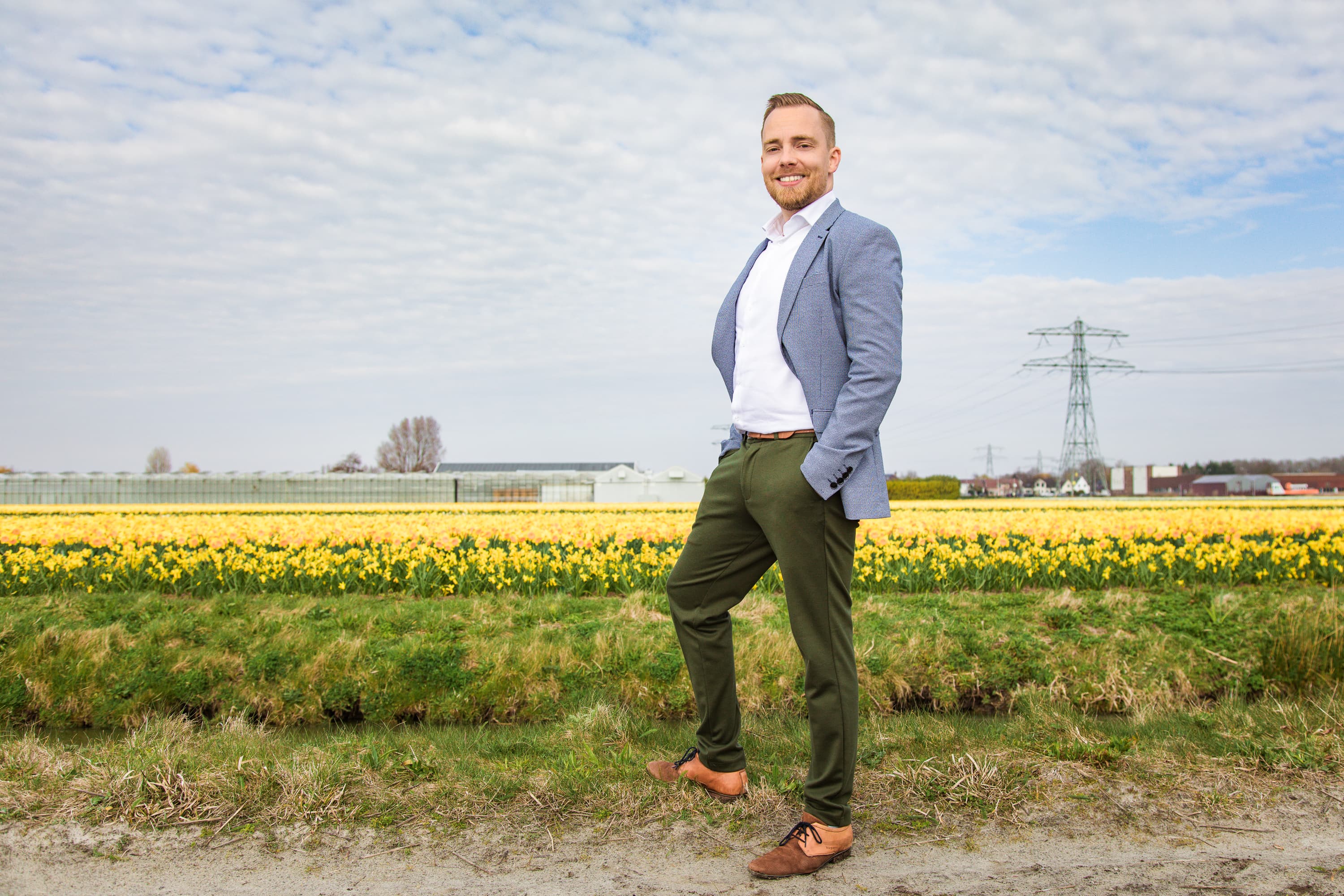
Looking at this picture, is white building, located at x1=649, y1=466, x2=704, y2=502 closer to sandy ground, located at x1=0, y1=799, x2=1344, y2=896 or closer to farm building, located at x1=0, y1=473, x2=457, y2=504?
farm building, located at x1=0, y1=473, x2=457, y2=504

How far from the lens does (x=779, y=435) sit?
2.57 metres

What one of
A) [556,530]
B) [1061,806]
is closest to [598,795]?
[1061,806]

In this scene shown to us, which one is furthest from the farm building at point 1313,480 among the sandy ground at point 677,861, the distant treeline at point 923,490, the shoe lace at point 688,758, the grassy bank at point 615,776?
the shoe lace at point 688,758

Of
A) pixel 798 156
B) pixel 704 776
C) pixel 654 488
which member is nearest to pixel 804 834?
pixel 704 776

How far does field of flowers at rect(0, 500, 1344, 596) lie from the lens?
25.3 feet

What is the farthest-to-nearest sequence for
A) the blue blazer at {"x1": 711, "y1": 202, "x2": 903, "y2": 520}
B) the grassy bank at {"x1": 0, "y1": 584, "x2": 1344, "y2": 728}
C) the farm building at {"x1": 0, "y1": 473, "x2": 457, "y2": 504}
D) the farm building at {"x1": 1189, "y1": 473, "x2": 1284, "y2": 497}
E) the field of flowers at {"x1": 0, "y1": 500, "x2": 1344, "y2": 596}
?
the farm building at {"x1": 1189, "y1": 473, "x2": 1284, "y2": 497} < the farm building at {"x1": 0, "y1": 473, "x2": 457, "y2": 504} < the field of flowers at {"x1": 0, "y1": 500, "x2": 1344, "y2": 596} < the grassy bank at {"x1": 0, "y1": 584, "x2": 1344, "y2": 728} < the blue blazer at {"x1": 711, "y1": 202, "x2": 903, "y2": 520}

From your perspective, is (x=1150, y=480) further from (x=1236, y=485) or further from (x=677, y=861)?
(x=677, y=861)

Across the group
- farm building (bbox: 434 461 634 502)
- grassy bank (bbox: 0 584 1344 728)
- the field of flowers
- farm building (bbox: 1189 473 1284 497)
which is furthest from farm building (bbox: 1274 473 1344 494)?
grassy bank (bbox: 0 584 1344 728)

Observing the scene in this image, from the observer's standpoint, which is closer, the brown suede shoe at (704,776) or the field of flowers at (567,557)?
the brown suede shoe at (704,776)

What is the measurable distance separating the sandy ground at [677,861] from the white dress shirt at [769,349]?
1258mm

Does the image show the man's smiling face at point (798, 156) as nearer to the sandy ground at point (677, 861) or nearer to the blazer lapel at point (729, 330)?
the blazer lapel at point (729, 330)

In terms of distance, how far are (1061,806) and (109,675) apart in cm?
570

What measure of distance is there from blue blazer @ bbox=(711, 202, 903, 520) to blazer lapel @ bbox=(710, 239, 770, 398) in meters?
0.27

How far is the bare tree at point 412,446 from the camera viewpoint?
235ft
